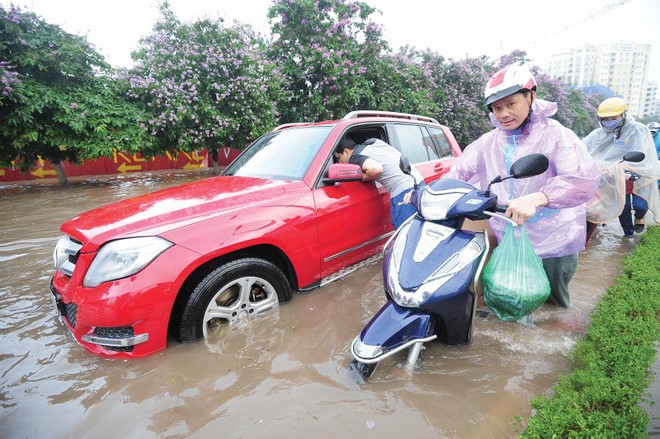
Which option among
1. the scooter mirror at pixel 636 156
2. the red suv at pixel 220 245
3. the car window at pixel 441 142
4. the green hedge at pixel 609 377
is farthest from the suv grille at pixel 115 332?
the scooter mirror at pixel 636 156

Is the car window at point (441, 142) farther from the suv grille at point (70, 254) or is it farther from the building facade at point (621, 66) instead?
the building facade at point (621, 66)

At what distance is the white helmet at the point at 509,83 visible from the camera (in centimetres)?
207

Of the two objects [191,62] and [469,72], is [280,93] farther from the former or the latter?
[469,72]

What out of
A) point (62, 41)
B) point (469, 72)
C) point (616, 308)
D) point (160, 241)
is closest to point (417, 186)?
point (160, 241)

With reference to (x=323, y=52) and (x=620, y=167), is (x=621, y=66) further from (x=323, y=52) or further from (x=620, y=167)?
(x=620, y=167)

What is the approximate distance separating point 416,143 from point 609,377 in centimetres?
290

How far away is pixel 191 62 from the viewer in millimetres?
9680

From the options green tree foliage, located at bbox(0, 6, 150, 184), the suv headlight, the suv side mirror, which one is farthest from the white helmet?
green tree foliage, located at bbox(0, 6, 150, 184)

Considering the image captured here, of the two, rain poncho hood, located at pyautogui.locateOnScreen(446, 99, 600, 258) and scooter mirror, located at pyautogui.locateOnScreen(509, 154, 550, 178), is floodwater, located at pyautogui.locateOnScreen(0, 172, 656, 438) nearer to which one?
rain poncho hood, located at pyautogui.locateOnScreen(446, 99, 600, 258)

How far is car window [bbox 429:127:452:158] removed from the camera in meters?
4.48

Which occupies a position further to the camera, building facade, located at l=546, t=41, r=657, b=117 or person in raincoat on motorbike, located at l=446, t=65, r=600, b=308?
building facade, located at l=546, t=41, r=657, b=117

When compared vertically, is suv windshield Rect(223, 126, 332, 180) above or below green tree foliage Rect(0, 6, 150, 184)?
below

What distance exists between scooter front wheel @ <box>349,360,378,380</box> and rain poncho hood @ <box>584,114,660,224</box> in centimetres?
276

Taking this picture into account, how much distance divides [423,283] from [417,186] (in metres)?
0.77
